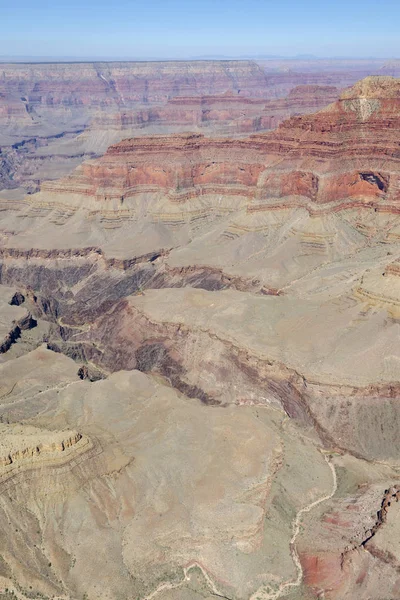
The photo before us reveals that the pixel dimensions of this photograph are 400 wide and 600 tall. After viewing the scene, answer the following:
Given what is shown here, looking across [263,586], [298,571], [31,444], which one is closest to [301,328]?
[298,571]

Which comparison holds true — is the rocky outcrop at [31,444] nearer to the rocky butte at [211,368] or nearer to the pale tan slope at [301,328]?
the rocky butte at [211,368]

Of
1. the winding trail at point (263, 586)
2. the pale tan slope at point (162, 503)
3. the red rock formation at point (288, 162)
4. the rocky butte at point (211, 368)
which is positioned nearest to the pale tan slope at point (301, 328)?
the rocky butte at point (211, 368)

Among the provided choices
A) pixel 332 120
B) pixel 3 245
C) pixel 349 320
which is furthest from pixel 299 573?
pixel 3 245

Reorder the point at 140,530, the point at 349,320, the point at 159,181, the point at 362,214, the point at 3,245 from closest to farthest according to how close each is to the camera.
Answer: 1. the point at 140,530
2. the point at 349,320
3. the point at 362,214
4. the point at 3,245
5. the point at 159,181

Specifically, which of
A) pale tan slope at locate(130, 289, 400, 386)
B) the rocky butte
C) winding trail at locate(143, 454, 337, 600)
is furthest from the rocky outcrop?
pale tan slope at locate(130, 289, 400, 386)

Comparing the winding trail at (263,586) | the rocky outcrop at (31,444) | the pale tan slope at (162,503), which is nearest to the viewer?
the winding trail at (263,586)

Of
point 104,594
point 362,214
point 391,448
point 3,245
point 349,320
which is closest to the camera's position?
point 104,594

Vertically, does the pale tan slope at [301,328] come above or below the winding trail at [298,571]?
above

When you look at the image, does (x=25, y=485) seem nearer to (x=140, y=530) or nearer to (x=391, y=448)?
(x=140, y=530)
